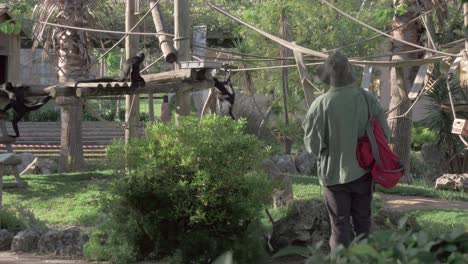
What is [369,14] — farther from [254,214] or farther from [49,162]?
[254,214]

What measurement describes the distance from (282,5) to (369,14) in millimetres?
3424

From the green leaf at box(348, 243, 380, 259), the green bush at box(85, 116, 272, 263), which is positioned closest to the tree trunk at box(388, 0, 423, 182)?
the green bush at box(85, 116, 272, 263)

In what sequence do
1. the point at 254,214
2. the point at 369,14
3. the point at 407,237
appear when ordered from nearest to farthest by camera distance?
1. the point at 407,237
2. the point at 254,214
3. the point at 369,14

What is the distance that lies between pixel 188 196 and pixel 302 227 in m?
1.19

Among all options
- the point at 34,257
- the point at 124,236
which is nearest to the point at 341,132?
the point at 124,236

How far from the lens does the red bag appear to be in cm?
618

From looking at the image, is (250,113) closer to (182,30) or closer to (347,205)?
(182,30)

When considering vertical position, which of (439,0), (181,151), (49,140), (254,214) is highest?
(439,0)

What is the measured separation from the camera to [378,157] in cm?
621

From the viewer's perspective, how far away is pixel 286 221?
7.98 metres

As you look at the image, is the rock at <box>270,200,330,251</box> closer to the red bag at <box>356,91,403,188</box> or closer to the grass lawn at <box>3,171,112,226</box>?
the red bag at <box>356,91,403,188</box>

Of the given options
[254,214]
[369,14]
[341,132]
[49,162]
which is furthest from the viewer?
[369,14]

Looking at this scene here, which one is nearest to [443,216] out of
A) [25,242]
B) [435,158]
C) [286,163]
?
[25,242]

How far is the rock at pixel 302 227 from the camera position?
25.8 feet
